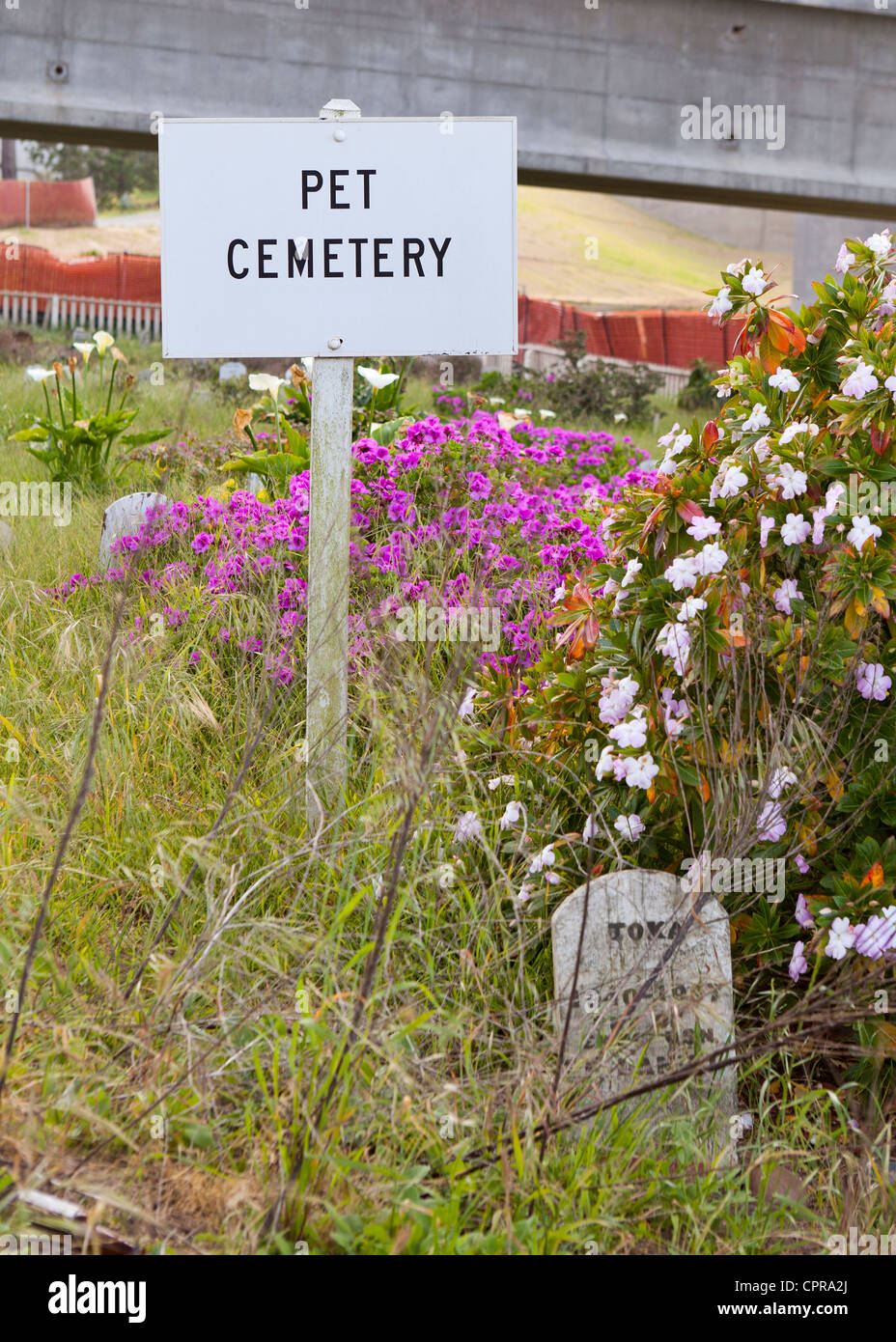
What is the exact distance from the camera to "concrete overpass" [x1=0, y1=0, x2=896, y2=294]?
39.0 ft

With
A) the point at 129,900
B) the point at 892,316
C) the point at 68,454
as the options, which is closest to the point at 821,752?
the point at 892,316

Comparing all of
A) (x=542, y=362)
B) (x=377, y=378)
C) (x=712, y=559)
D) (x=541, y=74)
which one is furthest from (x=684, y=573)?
(x=542, y=362)

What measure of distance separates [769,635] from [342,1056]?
3.75ft

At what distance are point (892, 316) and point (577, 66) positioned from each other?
1203cm

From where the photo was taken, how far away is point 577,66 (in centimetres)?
1280

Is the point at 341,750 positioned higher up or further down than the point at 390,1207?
higher up

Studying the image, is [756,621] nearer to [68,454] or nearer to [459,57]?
[68,454]

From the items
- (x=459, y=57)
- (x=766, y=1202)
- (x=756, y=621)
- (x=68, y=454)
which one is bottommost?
(x=766, y=1202)

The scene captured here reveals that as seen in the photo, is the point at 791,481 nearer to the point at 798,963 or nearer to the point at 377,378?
the point at 798,963

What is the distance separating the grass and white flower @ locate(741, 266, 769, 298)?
1.09 metres

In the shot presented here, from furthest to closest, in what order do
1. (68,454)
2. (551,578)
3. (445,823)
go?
(68,454) → (551,578) → (445,823)

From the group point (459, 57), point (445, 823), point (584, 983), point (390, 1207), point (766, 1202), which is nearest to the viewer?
point (390, 1207)

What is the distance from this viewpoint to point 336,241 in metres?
2.57

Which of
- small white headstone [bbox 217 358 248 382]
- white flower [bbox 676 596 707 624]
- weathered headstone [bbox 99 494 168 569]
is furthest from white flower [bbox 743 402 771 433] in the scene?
small white headstone [bbox 217 358 248 382]
